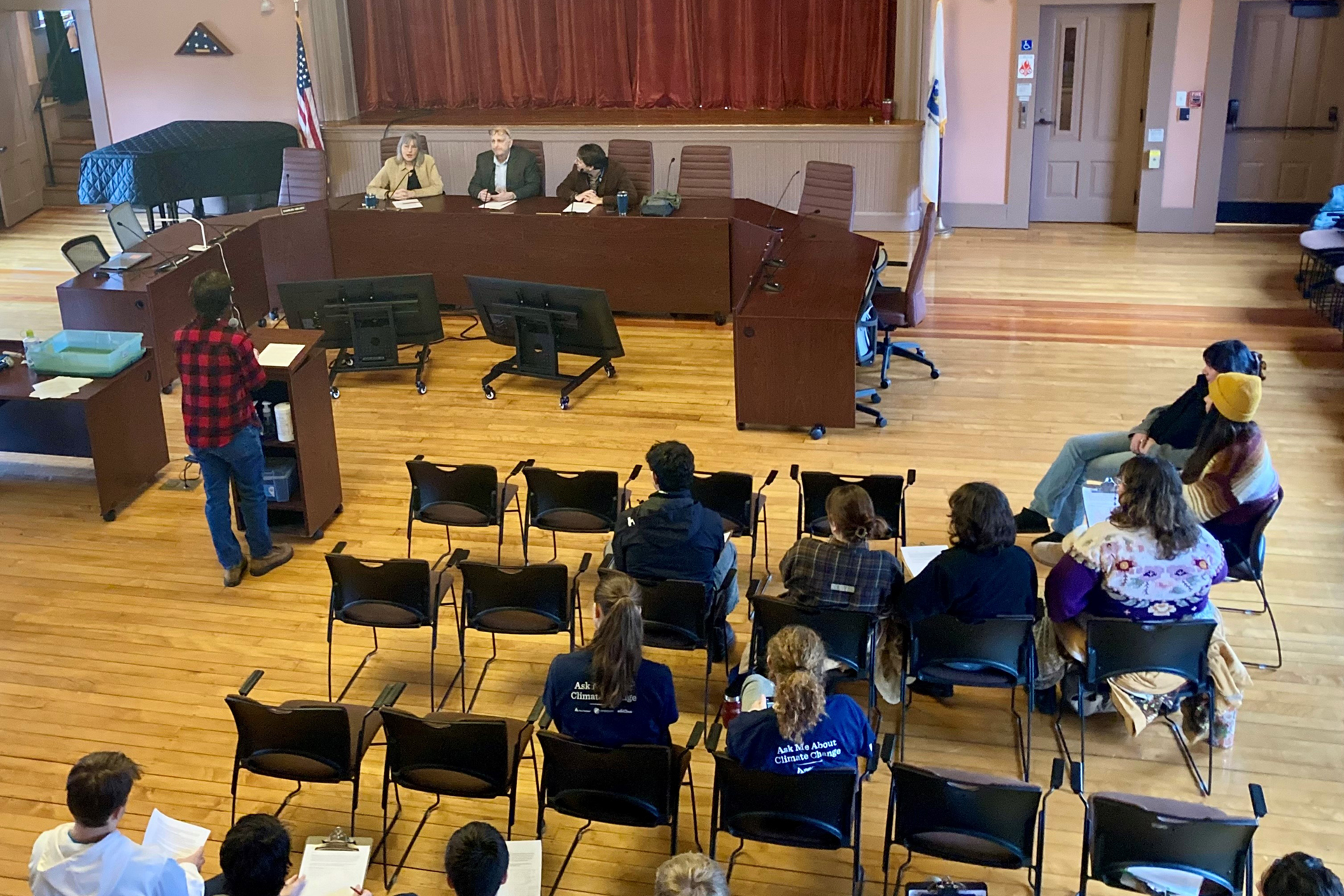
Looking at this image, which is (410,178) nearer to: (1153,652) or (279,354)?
(279,354)

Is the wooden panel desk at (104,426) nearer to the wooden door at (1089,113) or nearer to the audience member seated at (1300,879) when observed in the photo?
the audience member seated at (1300,879)

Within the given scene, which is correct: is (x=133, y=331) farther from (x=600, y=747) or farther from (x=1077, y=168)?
(x=1077, y=168)

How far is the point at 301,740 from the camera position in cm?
423

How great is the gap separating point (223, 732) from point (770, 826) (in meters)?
2.43

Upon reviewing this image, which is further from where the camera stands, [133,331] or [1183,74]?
[1183,74]

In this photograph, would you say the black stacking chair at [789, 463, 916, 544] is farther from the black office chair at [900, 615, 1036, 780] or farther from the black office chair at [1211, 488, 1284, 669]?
the black office chair at [1211, 488, 1284, 669]

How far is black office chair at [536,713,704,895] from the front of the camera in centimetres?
393

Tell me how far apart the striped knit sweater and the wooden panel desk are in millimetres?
5417

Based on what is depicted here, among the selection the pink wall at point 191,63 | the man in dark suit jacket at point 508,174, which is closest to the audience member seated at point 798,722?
the man in dark suit jacket at point 508,174

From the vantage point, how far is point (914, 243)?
11.5 meters

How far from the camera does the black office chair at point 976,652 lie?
14.9 ft

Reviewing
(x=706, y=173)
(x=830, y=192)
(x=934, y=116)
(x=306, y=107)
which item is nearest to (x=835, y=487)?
(x=830, y=192)

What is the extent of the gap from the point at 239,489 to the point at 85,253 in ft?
11.7

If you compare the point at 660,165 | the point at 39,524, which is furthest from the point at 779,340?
the point at 660,165
